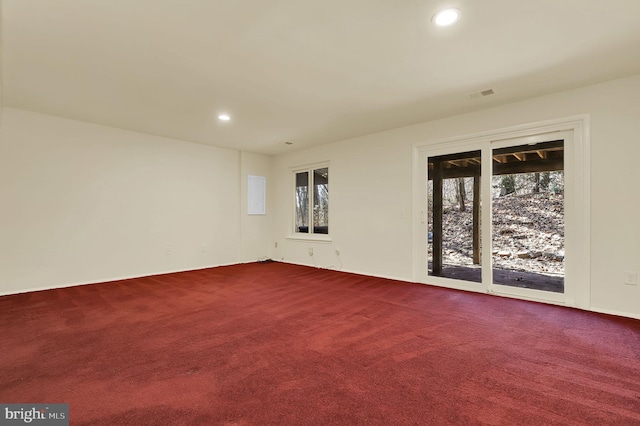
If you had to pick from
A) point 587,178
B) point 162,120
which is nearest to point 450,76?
point 587,178

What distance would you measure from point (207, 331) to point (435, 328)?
205 cm

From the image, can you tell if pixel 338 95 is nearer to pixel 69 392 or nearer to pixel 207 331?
pixel 207 331

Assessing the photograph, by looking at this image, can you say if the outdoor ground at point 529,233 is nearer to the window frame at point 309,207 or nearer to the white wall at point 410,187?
the white wall at point 410,187

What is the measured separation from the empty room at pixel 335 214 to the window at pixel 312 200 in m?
0.24

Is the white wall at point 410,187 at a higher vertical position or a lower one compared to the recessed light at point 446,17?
lower

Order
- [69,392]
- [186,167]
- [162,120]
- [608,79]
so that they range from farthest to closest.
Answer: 1. [186,167]
2. [162,120]
3. [608,79]
4. [69,392]

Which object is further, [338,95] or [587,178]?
[338,95]

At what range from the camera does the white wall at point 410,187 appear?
2.88m

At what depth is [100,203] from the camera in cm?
443

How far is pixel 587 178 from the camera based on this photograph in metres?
3.06

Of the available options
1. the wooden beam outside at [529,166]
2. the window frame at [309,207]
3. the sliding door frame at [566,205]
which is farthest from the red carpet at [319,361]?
the window frame at [309,207]

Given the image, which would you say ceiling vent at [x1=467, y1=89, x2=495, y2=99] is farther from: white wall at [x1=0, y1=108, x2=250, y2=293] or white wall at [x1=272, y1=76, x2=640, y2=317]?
white wall at [x1=0, y1=108, x2=250, y2=293]

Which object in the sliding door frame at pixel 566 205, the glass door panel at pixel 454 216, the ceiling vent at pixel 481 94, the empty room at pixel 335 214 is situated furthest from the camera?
the glass door panel at pixel 454 216

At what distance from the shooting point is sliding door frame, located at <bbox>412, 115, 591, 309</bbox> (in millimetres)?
3090
